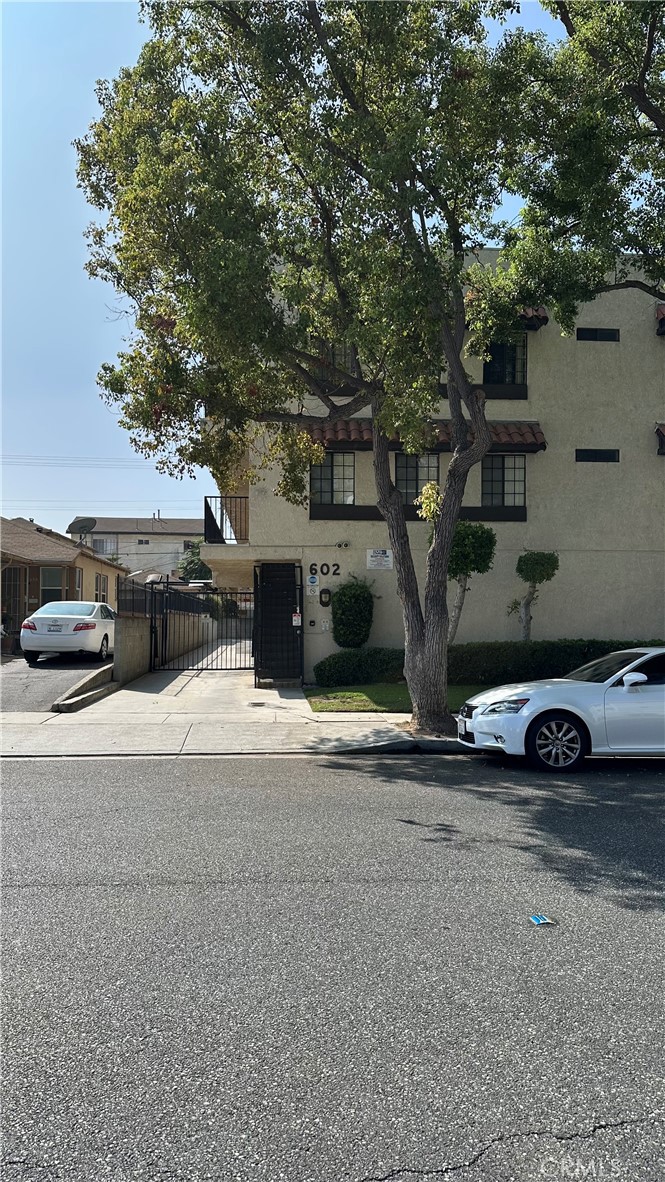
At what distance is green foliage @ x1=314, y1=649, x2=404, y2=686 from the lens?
62.1 feet

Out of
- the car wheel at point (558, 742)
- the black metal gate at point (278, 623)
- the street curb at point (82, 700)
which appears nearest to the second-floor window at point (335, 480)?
the black metal gate at point (278, 623)

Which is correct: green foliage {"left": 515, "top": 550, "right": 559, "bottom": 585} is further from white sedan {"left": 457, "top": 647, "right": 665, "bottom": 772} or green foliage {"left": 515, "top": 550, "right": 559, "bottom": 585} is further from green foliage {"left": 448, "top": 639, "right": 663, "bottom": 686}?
white sedan {"left": 457, "top": 647, "right": 665, "bottom": 772}

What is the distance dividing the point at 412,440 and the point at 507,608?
28.2ft

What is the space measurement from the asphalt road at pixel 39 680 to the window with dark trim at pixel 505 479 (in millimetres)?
9701

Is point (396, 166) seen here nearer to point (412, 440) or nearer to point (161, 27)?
point (412, 440)

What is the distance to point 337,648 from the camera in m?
19.9

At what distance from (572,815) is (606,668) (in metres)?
3.32

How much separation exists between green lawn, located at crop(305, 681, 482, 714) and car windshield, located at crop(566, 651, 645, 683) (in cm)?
440

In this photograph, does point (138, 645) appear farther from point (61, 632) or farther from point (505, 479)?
point (505, 479)

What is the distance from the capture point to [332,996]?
407cm

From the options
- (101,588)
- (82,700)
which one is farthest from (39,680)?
(101,588)

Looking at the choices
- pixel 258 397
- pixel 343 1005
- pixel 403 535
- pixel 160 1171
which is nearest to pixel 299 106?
pixel 258 397

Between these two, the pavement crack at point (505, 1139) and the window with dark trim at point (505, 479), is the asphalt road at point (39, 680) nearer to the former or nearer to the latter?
the window with dark trim at point (505, 479)

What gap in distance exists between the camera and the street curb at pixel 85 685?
15.2m
